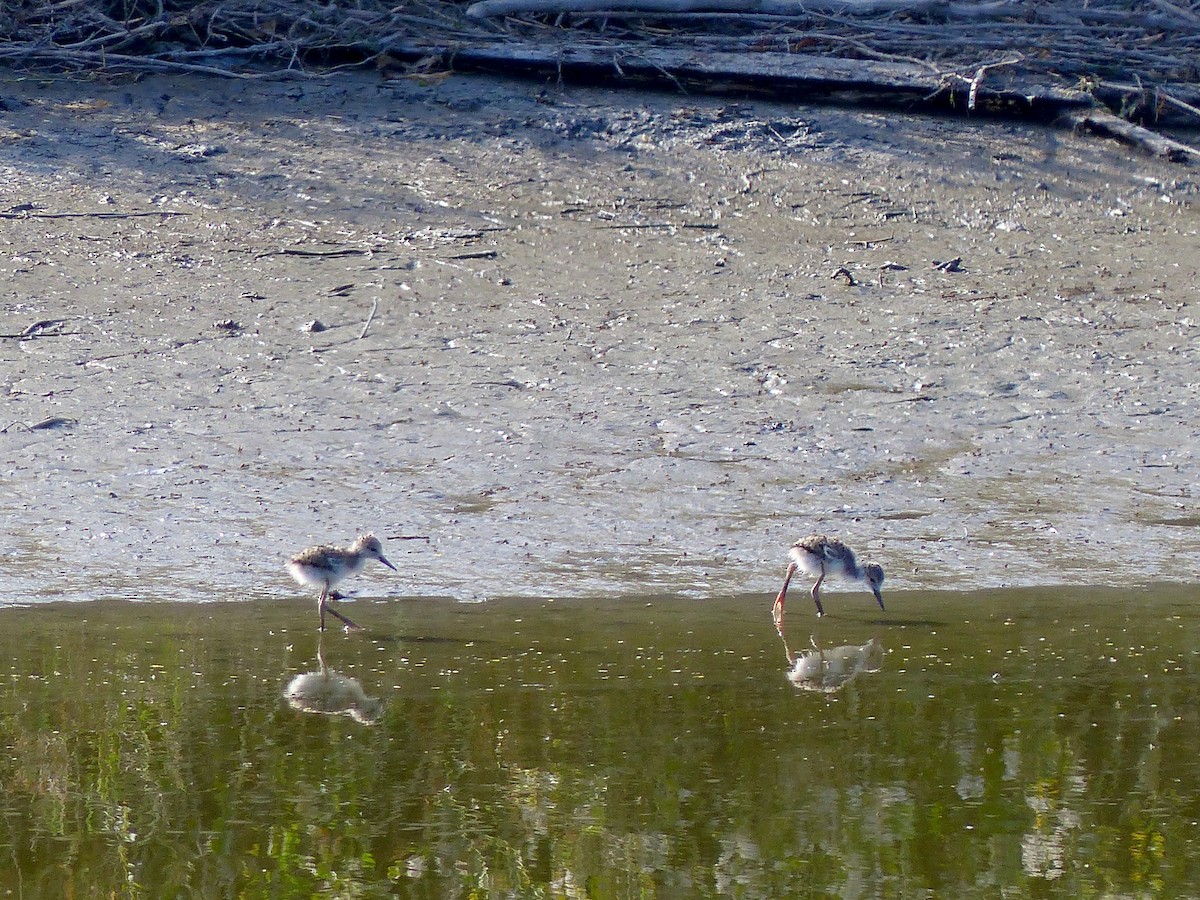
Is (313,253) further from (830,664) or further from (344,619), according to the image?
(830,664)

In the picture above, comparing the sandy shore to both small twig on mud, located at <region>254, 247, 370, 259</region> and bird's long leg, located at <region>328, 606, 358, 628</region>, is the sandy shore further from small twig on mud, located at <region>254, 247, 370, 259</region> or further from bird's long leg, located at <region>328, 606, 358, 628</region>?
bird's long leg, located at <region>328, 606, 358, 628</region>

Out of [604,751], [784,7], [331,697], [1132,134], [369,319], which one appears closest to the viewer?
[604,751]

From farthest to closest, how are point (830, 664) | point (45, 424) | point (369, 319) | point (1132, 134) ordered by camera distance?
point (1132, 134) < point (369, 319) < point (45, 424) < point (830, 664)

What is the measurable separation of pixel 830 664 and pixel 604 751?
51.6 inches

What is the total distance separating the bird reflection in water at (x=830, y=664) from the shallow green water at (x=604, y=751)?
0.04 m

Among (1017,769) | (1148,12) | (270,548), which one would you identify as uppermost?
(1148,12)

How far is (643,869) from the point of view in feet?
14.4

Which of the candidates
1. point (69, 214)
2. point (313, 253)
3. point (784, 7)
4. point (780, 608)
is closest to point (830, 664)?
point (780, 608)

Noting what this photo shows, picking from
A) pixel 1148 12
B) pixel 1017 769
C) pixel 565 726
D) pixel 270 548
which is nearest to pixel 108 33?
pixel 270 548

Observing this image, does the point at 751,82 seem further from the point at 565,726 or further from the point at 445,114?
the point at 565,726

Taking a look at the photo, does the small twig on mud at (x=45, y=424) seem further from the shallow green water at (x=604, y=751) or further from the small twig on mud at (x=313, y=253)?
the small twig on mud at (x=313, y=253)

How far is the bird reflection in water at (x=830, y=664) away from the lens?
5945 millimetres

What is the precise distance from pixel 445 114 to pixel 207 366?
12.0ft

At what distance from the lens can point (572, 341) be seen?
9.69 meters
